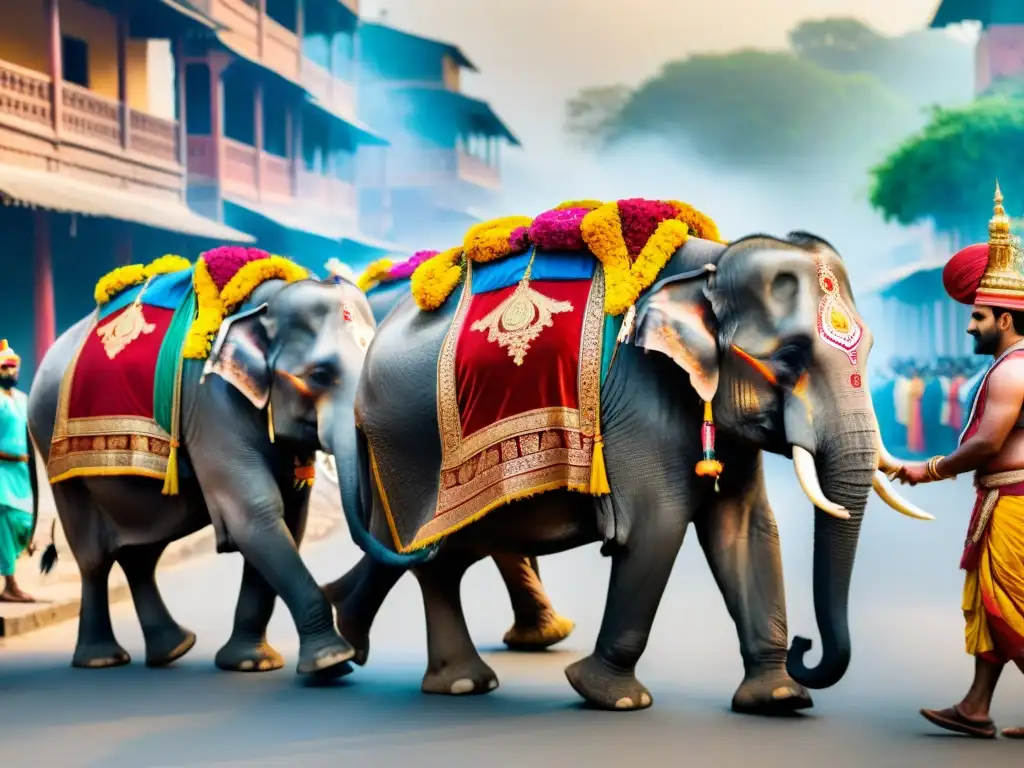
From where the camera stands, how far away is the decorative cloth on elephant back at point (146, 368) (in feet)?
26.5

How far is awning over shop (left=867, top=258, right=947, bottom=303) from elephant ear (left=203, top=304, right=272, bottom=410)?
1042 inches

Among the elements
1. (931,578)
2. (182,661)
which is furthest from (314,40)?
(182,661)

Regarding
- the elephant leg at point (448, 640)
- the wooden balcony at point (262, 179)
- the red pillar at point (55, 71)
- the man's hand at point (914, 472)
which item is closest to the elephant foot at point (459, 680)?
the elephant leg at point (448, 640)

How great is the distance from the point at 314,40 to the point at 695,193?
8756 mm

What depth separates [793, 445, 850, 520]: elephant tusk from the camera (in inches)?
243

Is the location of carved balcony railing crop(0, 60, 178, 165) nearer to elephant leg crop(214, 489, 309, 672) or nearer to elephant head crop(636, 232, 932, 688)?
elephant leg crop(214, 489, 309, 672)

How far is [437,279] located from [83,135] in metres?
14.8

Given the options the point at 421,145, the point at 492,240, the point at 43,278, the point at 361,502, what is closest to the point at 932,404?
the point at 43,278

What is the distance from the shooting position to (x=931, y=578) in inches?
455

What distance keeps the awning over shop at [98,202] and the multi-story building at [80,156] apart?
1.1 inches

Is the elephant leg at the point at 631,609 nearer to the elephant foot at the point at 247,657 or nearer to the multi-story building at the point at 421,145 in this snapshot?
the elephant foot at the point at 247,657

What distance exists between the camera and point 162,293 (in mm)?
8422

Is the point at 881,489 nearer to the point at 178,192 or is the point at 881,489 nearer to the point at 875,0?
the point at 178,192

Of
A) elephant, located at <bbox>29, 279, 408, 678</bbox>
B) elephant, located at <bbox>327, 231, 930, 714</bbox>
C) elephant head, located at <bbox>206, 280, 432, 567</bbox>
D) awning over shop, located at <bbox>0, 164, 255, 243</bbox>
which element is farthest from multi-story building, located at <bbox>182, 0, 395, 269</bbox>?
elephant, located at <bbox>327, 231, 930, 714</bbox>
